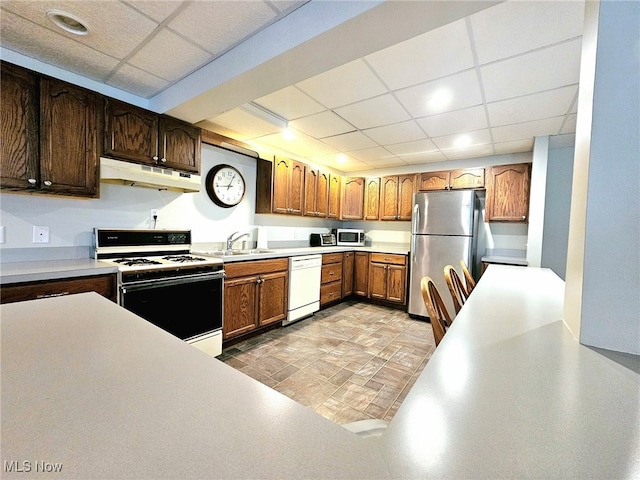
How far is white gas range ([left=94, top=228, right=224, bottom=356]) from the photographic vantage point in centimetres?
205

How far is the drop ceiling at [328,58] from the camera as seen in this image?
1421mm

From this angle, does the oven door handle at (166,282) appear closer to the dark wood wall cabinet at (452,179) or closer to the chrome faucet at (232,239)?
the chrome faucet at (232,239)

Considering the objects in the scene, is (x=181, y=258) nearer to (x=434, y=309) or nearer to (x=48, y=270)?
(x=48, y=270)

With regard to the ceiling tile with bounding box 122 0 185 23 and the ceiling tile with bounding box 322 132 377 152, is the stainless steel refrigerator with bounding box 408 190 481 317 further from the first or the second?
the ceiling tile with bounding box 122 0 185 23

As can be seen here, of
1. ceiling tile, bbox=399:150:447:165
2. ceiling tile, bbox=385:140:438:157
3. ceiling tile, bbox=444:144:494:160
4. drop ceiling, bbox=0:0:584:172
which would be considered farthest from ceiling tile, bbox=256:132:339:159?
ceiling tile, bbox=444:144:494:160

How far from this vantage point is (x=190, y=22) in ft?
5.07

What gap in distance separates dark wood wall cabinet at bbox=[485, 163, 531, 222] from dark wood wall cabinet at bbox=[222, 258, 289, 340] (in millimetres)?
2783

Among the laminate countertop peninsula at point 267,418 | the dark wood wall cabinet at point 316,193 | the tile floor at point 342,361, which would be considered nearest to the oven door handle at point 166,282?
the tile floor at point 342,361

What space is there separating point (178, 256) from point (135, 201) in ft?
2.05

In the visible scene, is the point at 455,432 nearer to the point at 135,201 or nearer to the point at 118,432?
the point at 118,432

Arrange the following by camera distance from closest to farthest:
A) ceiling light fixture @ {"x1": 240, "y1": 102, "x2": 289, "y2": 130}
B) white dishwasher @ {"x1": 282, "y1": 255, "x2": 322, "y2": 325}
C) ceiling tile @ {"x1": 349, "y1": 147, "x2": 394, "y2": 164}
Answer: ceiling light fixture @ {"x1": 240, "y1": 102, "x2": 289, "y2": 130} < white dishwasher @ {"x1": 282, "y1": 255, "x2": 322, "y2": 325} < ceiling tile @ {"x1": 349, "y1": 147, "x2": 394, "y2": 164}

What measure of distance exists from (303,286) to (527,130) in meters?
2.99

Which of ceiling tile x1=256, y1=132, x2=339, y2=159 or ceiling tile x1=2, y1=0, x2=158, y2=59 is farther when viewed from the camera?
ceiling tile x1=256, y1=132, x2=339, y2=159

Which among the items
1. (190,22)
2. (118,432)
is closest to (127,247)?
(190,22)
